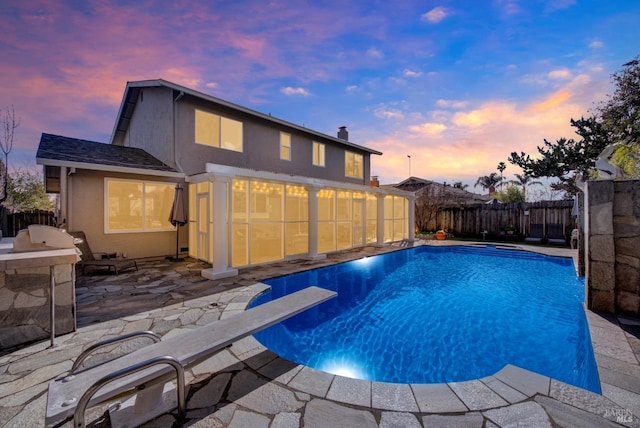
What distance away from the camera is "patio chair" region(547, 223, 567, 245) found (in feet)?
42.0

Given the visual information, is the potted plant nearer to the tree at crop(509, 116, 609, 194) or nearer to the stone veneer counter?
the tree at crop(509, 116, 609, 194)

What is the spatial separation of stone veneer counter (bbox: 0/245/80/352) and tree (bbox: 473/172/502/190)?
54.2 m

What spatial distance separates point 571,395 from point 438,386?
1181 millimetres

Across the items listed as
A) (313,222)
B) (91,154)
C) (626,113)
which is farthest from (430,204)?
(91,154)

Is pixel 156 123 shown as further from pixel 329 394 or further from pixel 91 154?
pixel 329 394

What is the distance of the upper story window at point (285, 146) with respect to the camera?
12672 millimetres

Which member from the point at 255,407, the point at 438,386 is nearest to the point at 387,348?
the point at 438,386

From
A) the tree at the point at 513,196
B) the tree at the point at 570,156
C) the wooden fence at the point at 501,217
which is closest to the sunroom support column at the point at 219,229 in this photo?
the wooden fence at the point at 501,217

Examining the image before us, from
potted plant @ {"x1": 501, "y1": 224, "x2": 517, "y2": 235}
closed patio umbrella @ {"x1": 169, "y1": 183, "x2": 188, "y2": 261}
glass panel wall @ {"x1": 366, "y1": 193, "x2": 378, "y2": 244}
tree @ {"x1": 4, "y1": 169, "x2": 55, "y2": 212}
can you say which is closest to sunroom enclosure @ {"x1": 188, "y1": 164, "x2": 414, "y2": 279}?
glass panel wall @ {"x1": 366, "y1": 193, "x2": 378, "y2": 244}

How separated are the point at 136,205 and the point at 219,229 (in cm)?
416

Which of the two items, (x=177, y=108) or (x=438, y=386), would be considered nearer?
(x=438, y=386)

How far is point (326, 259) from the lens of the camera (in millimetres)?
9617

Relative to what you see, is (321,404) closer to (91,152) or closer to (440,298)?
(440,298)

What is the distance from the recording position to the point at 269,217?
30.5ft
